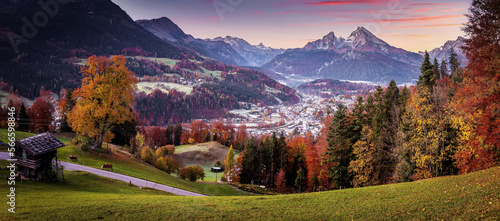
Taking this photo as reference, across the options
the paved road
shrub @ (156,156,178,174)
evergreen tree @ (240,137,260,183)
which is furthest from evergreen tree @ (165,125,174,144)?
the paved road

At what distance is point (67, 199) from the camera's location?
1750cm

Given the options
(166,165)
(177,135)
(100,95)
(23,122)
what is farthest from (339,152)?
(177,135)

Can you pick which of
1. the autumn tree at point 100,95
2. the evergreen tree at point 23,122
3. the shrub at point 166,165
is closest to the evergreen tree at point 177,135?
the shrub at point 166,165

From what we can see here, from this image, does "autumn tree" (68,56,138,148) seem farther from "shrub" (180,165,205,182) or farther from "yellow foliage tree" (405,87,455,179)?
"yellow foliage tree" (405,87,455,179)

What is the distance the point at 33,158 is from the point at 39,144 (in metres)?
1.70

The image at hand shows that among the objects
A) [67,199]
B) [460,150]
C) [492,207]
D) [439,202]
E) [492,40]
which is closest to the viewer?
[492,207]

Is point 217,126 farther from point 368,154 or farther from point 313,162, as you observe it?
point 368,154

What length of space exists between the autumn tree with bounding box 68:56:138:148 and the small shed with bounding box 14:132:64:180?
10778 millimetres

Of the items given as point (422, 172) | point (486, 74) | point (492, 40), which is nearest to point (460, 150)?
point (422, 172)

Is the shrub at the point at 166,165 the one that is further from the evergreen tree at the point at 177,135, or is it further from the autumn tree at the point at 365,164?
the evergreen tree at the point at 177,135

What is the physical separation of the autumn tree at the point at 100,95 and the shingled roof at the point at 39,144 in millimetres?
9434

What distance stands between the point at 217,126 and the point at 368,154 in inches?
3457

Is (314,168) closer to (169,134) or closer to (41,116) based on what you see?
(169,134)

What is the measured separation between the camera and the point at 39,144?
2238 centimetres
